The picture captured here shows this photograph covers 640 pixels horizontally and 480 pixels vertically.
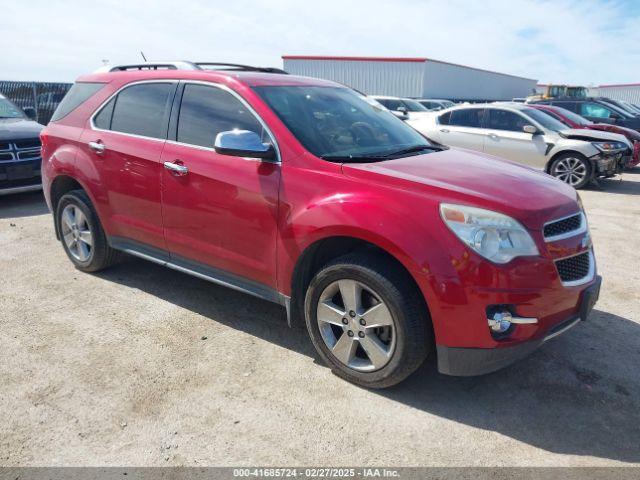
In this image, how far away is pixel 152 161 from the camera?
13.1ft

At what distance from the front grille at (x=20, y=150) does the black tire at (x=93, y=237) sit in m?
3.37

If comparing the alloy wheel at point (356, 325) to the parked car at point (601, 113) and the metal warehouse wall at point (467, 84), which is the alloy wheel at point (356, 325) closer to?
the parked car at point (601, 113)

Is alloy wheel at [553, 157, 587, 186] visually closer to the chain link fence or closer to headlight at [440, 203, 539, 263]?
headlight at [440, 203, 539, 263]

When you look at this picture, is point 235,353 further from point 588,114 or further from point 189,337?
point 588,114

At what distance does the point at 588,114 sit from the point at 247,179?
14477mm

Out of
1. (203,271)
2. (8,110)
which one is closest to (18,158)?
(8,110)

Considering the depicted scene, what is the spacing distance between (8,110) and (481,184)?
8.93 metres

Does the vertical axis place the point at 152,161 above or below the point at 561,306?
above


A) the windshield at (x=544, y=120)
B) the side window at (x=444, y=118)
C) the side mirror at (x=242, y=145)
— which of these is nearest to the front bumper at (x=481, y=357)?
the side mirror at (x=242, y=145)

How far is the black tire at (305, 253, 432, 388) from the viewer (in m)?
2.82

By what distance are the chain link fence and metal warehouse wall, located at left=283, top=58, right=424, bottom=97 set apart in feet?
64.0

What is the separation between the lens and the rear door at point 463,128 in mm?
10711

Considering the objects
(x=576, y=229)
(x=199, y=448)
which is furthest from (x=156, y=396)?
(x=576, y=229)

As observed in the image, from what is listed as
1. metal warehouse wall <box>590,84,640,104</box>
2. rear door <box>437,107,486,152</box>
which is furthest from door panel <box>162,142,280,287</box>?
metal warehouse wall <box>590,84,640,104</box>
